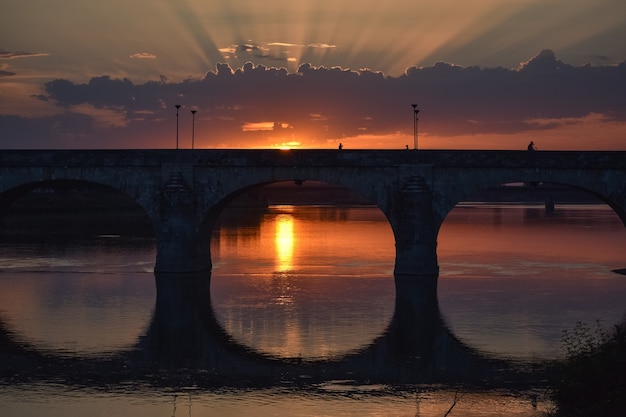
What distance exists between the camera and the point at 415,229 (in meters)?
51.8

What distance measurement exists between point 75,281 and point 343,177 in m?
16.8

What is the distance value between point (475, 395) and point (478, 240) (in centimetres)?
6468

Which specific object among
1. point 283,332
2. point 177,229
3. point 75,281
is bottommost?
point 283,332

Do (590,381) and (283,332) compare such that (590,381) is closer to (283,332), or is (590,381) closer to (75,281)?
(283,332)

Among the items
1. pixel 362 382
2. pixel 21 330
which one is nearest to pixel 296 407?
pixel 362 382

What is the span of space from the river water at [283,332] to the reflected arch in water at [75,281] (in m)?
0.16

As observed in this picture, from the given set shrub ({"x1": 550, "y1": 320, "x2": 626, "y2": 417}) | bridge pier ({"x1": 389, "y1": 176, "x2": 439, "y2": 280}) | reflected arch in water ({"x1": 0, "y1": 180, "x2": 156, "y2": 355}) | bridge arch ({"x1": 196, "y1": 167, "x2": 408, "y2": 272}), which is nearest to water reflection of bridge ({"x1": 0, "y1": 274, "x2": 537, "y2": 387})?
reflected arch in water ({"x1": 0, "y1": 180, "x2": 156, "y2": 355})

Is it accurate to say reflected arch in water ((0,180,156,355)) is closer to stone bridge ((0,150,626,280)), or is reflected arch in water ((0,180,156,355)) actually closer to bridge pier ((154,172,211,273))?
bridge pier ((154,172,211,273))

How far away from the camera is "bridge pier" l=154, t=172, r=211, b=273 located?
5341cm

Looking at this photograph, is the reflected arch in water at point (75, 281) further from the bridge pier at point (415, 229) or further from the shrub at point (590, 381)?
the shrub at point (590, 381)

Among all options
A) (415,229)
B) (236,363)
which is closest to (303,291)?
(415,229)

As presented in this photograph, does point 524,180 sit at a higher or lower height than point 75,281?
higher

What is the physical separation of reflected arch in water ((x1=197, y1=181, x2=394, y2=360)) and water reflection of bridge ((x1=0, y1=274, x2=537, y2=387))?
1088 mm

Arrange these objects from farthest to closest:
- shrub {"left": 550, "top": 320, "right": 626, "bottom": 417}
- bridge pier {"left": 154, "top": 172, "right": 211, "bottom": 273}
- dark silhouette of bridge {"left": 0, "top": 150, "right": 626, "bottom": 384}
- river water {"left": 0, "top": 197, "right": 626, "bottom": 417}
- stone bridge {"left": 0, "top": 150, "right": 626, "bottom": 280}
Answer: bridge pier {"left": 154, "top": 172, "right": 211, "bottom": 273} < stone bridge {"left": 0, "top": 150, "right": 626, "bottom": 280} < dark silhouette of bridge {"left": 0, "top": 150, "right": 626, "bottom": 384} < river water {"left": 0, "top": 197, "right": 626, "bottom": 417} < shrub {"left": 550, "top": 320, "right": 626, "bottom": 417}
